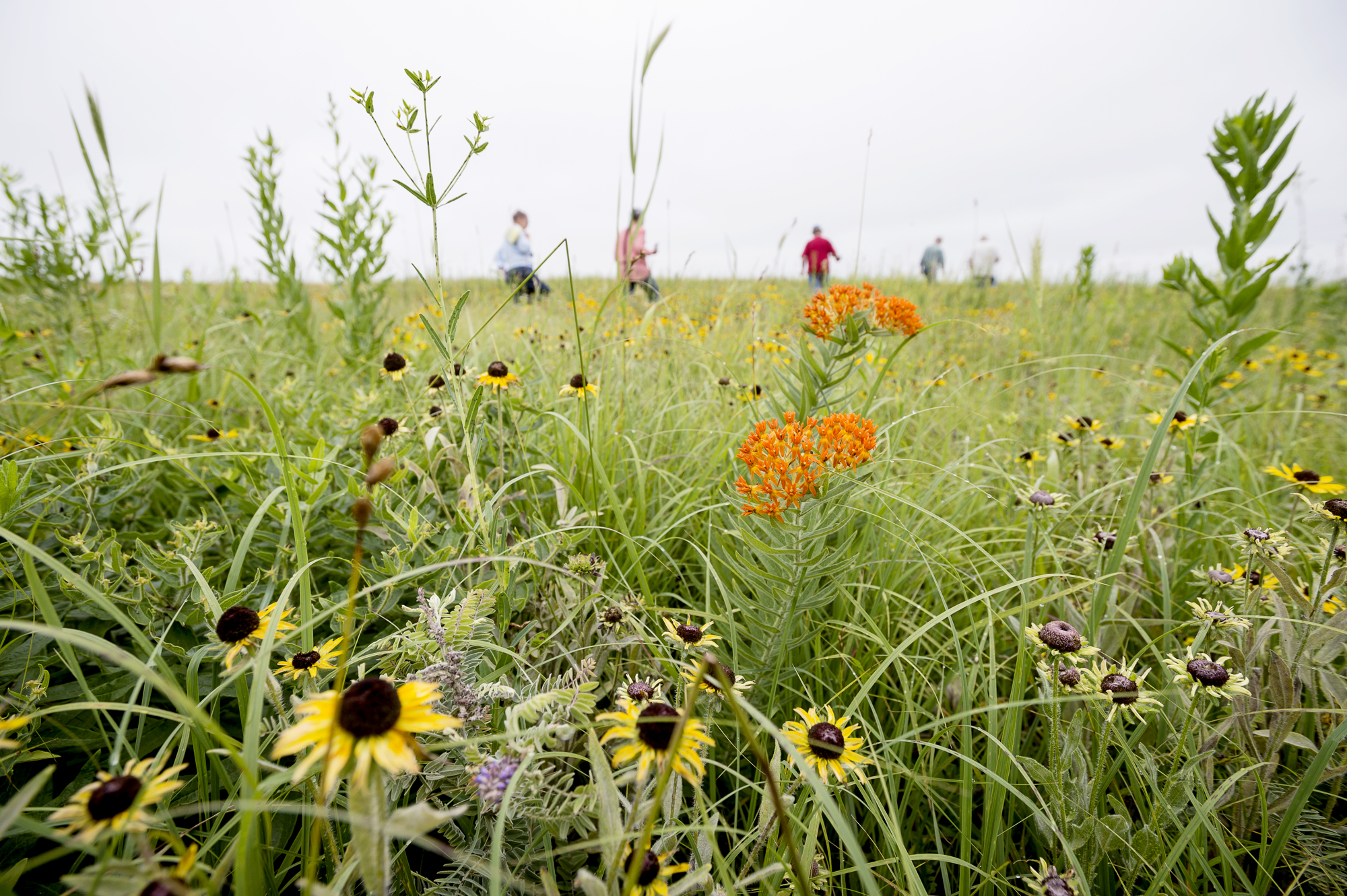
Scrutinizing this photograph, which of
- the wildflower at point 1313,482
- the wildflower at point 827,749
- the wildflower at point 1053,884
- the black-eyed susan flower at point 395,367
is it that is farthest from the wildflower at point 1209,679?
the black-eyed susan flower at point 395,367

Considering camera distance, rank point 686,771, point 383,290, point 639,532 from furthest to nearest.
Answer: point 383,290 → point 639,532 → point 686,771

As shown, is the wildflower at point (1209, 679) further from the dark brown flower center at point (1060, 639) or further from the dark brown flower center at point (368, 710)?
the dark brown flower center at point (368, 710)

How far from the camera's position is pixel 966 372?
4.05 metres

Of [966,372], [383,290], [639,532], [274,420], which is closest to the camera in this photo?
[274,420]

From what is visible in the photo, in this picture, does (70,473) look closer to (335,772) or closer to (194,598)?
(194,598)

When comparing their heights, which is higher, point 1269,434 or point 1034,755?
point 1269,434

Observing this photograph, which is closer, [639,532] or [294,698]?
[294,698]

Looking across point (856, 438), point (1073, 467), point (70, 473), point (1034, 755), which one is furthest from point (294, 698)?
point (1073, 467)

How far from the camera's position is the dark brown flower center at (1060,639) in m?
0.92

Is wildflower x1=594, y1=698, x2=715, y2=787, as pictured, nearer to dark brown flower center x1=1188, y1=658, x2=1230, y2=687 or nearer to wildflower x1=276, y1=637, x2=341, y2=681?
wildflower x1=276, y1=637, x2=341, y2=681

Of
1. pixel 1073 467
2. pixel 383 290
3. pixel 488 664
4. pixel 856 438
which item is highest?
pixel 383 290

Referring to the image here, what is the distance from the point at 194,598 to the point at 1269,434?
434 cm

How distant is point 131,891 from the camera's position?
48 centimetres

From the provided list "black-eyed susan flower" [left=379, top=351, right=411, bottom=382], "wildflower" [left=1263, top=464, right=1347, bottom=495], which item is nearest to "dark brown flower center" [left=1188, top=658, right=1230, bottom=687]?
"wildflower" [left=1263, top=464, right=1347, bottom=495]
